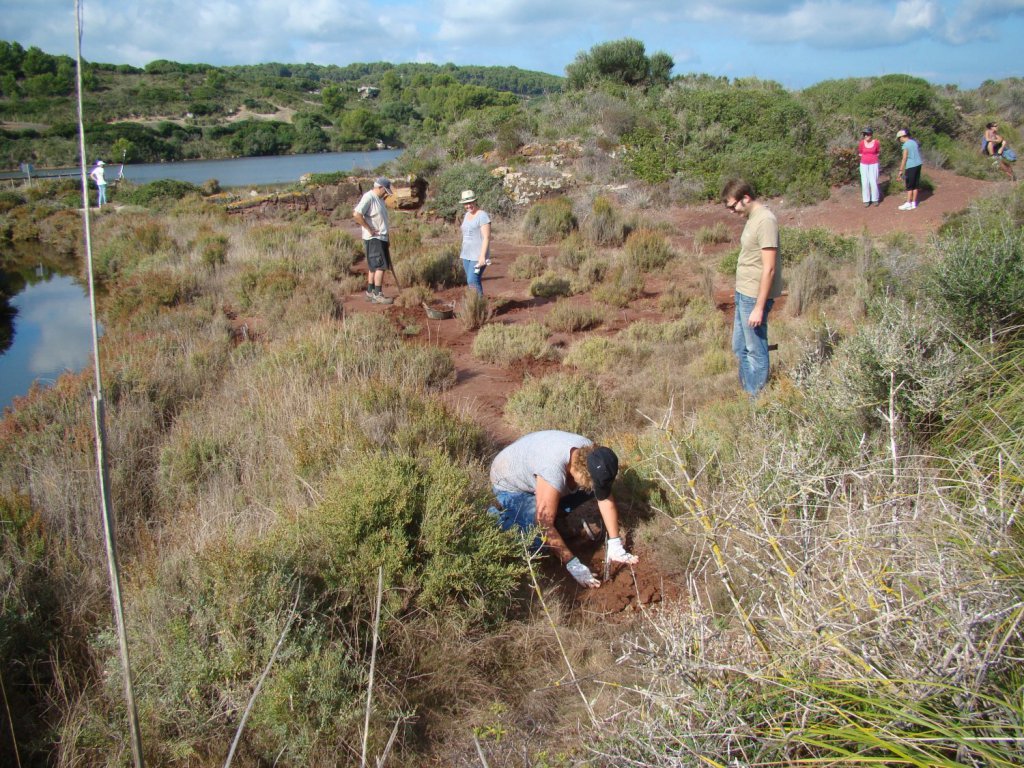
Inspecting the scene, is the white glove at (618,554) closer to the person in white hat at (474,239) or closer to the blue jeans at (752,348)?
the blue jeans at (752,348)

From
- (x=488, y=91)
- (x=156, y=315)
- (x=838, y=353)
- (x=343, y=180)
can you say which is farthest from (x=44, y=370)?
(x=488, y=91)

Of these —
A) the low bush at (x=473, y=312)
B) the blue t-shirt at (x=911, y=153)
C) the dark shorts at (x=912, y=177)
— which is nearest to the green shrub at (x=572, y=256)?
the low bush at (x=473, y=312)

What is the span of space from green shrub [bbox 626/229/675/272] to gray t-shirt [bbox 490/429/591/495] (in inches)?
336

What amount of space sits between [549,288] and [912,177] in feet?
28.3

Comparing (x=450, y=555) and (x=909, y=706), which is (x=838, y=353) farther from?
(x=909, y=706)

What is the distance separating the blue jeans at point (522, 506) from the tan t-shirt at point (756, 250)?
232 centimetres

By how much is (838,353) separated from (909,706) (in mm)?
4347

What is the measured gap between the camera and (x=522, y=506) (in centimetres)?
459

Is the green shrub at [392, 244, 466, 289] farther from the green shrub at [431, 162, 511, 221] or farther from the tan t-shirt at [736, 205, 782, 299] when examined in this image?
the tan t-shirt at [736, 205, 782, 299]

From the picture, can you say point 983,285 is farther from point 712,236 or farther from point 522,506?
point 712,236

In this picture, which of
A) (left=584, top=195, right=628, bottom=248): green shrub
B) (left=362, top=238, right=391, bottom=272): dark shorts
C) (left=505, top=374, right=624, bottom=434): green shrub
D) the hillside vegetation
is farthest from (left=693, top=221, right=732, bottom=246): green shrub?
(left=505, top=374, right=624, bottom=434): green shrub

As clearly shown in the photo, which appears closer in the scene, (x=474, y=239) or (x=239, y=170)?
(x=474, y=239)

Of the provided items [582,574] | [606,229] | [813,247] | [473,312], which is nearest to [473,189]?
[606,229]

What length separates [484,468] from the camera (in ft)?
17.5
